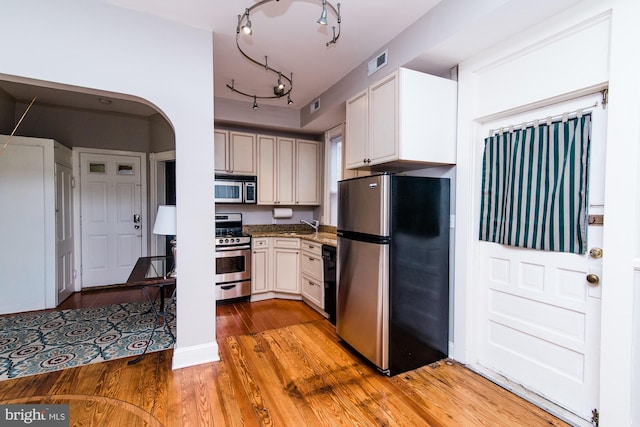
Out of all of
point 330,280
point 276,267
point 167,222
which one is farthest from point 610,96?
point 276,267

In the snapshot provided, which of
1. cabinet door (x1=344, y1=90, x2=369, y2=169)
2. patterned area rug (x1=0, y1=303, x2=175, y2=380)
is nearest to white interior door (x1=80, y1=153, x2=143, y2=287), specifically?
patterned area rug (x1=0, y1=303, x2=175, y2=380)

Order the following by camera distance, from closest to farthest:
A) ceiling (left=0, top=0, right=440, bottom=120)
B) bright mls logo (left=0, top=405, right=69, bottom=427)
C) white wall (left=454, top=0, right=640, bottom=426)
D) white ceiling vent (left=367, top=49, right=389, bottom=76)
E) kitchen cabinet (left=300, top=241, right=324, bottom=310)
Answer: bright mls logo (left=0, top=405, right=69, bottom=427) → white wall (left=454, top=0, right=640, bottom=426) → ceiling (left=0, top=0, right=440, bottom=120) → white ceiling vent (left=367, top=49, right=389, bottom=76) → kitchen cabinet (left=300, top=241, right=324, bottom=310)

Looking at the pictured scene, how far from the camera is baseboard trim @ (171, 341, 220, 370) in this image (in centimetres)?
239

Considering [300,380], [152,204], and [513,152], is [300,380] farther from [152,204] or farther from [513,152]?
[152,204]

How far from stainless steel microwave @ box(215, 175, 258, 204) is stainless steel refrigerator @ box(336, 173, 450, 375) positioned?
206 centimetres

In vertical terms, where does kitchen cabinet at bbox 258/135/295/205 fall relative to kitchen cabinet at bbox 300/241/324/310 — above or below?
above

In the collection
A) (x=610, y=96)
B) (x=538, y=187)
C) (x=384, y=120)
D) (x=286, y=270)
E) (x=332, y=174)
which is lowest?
(x=286, y=270)

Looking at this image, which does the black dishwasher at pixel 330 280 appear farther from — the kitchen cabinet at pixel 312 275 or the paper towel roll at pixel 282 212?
the paper towel roll at pixel 282 212

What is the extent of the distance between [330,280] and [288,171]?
193 cm

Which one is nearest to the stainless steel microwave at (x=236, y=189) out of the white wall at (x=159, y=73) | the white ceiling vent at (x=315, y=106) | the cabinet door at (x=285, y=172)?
the cabinet door at (x=285, y=172)

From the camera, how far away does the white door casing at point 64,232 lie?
3.84 m

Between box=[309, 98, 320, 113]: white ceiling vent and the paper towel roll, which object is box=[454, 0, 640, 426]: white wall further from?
the paper towel roll

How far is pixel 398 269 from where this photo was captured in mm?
2355

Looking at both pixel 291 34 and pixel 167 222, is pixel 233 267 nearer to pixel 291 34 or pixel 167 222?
pixel 167 222
